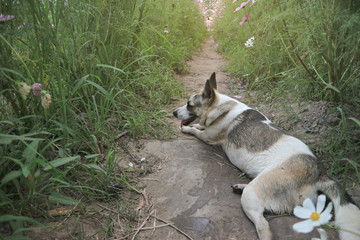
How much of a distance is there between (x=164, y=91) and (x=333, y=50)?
2.21 meters

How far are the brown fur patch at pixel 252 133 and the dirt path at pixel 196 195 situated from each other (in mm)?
279

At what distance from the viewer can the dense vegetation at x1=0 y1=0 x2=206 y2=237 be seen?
4.46ft

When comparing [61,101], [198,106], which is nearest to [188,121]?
[198,106]

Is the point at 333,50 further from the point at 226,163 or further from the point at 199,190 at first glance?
→ the point at 199,190

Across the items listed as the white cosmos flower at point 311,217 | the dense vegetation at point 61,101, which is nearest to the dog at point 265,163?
the white cosmos flower at point 311,217

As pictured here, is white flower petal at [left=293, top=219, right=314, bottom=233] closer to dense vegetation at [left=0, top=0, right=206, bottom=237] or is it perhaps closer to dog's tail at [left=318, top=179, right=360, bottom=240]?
→ dog's tail at [left=318, top=179, right=360, bottom=240]

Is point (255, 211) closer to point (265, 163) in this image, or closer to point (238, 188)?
Answer: point (238, 188)

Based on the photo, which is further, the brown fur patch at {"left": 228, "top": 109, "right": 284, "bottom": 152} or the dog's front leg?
the dog's front leg

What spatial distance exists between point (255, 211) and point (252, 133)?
2.78 ft

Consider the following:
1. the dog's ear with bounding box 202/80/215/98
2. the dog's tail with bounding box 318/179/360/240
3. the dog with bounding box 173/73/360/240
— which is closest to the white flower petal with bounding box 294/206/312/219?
the dog's tail with bounding box 318/179/360/240

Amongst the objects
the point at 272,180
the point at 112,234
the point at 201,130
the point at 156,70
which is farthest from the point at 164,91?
the point at 112,234

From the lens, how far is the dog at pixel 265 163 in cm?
170

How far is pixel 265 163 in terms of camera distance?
2.13 metres

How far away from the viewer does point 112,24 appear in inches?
100
